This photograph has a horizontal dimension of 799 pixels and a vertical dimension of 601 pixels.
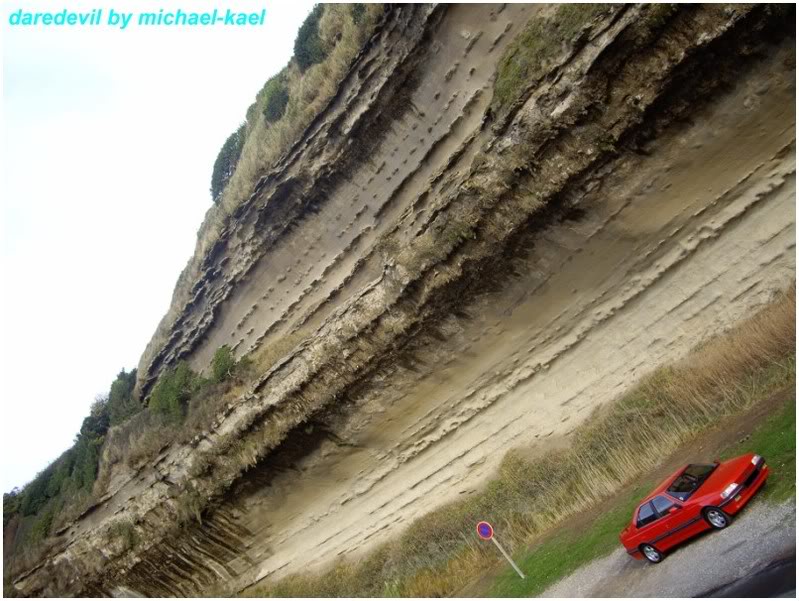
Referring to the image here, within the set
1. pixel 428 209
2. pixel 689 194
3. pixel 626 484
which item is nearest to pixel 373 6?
pixel 428 209

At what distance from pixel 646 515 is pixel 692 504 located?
0.71 metres

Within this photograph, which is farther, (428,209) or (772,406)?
(428,209)

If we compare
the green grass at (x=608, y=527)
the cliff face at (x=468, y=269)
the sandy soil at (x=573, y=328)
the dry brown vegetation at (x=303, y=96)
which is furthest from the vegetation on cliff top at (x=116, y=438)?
the green grass at (x=608, y=527)

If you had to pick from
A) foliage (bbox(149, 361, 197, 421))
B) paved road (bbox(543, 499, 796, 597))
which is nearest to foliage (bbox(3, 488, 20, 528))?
foliage (bbox(149, 361, 197, 421))

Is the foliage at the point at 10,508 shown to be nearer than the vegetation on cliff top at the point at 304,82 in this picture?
No

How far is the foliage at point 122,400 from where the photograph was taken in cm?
2740

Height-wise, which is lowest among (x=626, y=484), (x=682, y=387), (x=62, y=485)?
(x=626, y=484)

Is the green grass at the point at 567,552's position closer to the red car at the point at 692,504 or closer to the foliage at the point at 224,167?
the red car at the point at 692,504

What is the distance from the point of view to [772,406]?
9109 millimetres

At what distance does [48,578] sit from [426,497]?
12.6 m

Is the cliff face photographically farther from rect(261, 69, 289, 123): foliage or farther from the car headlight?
the car headlight

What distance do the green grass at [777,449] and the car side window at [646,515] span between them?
1412 millimetres

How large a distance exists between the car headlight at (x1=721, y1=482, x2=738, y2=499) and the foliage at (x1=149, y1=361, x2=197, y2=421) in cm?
1677

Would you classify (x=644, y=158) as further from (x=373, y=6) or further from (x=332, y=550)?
(x=332, y=550)
